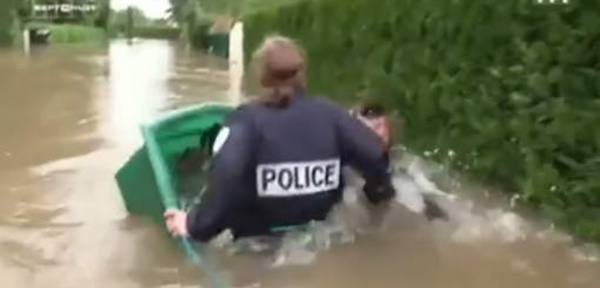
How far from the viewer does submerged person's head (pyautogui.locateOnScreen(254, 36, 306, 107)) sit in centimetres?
578

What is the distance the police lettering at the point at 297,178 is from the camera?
6.05 m

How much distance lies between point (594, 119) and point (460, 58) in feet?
7.77

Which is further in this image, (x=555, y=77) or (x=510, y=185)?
(x=510, y=185)

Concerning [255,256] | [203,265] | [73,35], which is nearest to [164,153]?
[255,256]

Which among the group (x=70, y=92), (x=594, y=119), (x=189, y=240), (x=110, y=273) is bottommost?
(x=70, y=92)

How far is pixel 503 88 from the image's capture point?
8.71 meters

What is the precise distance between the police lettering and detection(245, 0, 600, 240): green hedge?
2034mm

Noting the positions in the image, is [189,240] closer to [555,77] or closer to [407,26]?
[555,77]

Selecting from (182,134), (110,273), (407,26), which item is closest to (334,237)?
(110,273)

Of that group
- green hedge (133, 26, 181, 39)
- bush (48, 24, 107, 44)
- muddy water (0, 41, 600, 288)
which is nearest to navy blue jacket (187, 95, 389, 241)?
muddy water (0, 41, 600, 288)

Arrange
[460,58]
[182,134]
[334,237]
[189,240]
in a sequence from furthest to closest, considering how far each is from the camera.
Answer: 1. [460,58]
2. [182,134]
3. [334,237]
4. [189,240]

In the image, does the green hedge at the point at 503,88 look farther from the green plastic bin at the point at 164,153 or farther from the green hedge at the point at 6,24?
the green hedge at the point at 6,24

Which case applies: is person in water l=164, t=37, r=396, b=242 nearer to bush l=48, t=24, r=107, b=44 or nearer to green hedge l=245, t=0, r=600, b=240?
green hedge l=245, t=0, r=600, b=240

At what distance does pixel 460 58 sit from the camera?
31.4 ft
